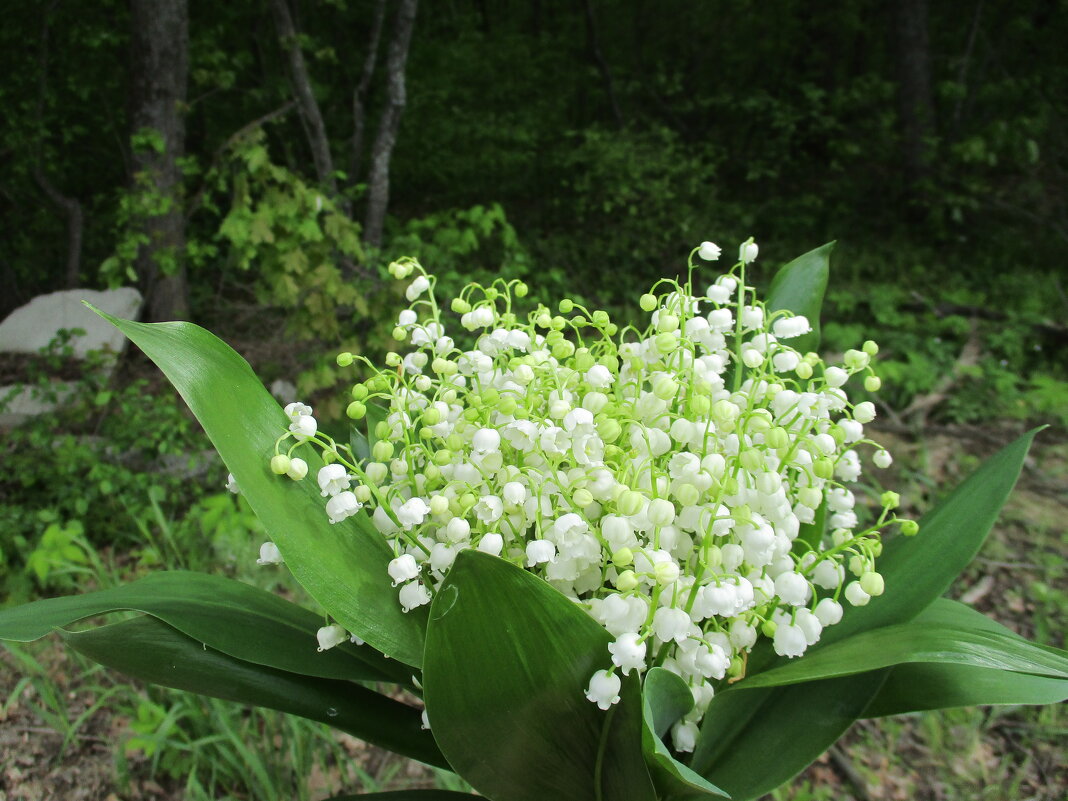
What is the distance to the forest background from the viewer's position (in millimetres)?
2600

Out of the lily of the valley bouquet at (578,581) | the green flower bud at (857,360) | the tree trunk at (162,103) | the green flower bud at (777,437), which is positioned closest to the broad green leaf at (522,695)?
the lily of the valley bouquet at (578,581)

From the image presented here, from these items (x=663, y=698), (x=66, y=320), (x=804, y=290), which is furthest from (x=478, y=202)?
(x=663, y=698)

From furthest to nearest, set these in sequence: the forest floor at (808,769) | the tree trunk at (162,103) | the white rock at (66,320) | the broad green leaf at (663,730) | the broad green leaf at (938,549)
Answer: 1. the white rock at (66,320)
2. the tree trunk at (162,103)
3. the forest floor at (808,769)
4. the broad green leaf at (938,549)
5. the broad green leaf at (663,730)

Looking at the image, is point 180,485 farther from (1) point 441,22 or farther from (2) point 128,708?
(1) point 441,22

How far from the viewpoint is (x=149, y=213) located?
114 inches

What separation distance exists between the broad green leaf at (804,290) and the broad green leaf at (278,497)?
0.59 m

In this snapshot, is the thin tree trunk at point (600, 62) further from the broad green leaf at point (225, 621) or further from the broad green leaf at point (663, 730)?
the broad green leaf at point (663, 730)

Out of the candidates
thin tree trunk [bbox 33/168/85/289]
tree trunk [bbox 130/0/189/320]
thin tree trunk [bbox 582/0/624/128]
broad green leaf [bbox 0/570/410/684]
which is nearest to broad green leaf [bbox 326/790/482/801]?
broad green leaf [bbox 0/570/410/684]

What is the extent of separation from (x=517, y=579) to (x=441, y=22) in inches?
242

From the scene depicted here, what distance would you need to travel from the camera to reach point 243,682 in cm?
80

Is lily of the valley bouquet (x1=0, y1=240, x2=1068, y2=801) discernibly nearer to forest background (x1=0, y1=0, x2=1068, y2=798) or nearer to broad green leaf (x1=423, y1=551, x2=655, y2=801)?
broad green leaf (x1=423, y1=551, x2=655, y2=801)

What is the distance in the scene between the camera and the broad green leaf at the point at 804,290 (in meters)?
0.99

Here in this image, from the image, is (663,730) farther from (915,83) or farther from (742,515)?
(915,83)

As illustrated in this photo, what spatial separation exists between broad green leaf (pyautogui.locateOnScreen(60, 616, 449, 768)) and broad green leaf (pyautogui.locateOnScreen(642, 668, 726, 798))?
29cm
